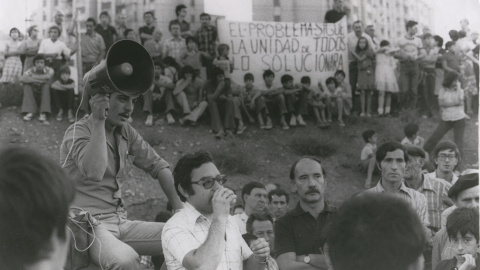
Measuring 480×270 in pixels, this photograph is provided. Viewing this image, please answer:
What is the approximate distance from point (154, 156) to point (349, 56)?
8.39 meters

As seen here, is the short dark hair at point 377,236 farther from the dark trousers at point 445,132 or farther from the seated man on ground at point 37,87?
the seated man on ground at point 37,87

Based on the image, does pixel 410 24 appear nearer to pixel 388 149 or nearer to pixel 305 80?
pixel 305 80

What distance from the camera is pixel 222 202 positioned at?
3.86 meters

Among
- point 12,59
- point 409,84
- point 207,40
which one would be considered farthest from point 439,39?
point 12,59

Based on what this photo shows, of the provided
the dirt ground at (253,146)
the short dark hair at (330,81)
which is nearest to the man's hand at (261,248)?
the dirt ground at (253,146)

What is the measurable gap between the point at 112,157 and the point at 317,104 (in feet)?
27.3

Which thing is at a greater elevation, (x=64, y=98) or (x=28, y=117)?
(x=64, y=98)

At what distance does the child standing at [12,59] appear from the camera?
1093 cm

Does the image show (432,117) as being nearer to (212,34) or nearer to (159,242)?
(212,34)

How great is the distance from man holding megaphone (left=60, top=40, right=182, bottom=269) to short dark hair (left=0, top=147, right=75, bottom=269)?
1919 millimetres

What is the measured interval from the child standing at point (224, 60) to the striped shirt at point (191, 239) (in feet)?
24.7

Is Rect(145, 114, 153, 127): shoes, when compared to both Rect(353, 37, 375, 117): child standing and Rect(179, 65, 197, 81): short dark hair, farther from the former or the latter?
Rect(353, 37, 375, 117): child standing

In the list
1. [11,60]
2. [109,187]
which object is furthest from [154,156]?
[11,60]

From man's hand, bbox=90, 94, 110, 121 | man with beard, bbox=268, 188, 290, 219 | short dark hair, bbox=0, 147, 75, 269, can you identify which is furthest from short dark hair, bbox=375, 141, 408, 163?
short dark hair, bbox=0, 147, 75, 269
